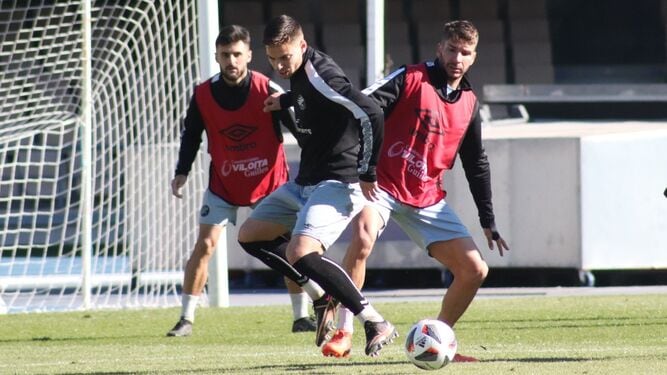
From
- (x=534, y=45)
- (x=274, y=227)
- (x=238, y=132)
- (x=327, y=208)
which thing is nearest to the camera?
(x=327, y=208)

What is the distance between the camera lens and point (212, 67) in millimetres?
11211

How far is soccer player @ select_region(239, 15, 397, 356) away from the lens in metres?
6.71

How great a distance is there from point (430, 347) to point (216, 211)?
11.0 feet

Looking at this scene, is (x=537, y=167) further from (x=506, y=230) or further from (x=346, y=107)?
(x=346, y=107)

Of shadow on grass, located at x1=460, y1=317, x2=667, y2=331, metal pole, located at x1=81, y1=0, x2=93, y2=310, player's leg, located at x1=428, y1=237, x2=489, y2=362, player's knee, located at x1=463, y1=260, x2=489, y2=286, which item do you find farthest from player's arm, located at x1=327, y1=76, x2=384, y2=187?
metal pole, located at x1=81, y1=0, x2=93, y2=310

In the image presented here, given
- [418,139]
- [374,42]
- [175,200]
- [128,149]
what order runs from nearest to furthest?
[418,139], [175,200], [128,149], [374,42]

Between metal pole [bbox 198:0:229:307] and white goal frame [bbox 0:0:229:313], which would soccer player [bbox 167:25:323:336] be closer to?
metal pole [bbox 198:0:229:307]

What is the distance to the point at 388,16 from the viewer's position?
88.3 feet

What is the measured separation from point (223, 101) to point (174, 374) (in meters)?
3.19

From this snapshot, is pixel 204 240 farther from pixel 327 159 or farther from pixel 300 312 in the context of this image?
pixel 327 159

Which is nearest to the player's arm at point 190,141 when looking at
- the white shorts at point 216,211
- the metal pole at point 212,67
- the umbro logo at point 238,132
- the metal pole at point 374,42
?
the umbro logo at point 238,132

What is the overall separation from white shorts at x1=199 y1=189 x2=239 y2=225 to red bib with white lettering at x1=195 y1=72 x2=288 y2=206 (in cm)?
4

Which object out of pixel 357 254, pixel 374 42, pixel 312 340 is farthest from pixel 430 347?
pixel 374 42

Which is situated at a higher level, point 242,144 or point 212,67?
point 212,67
